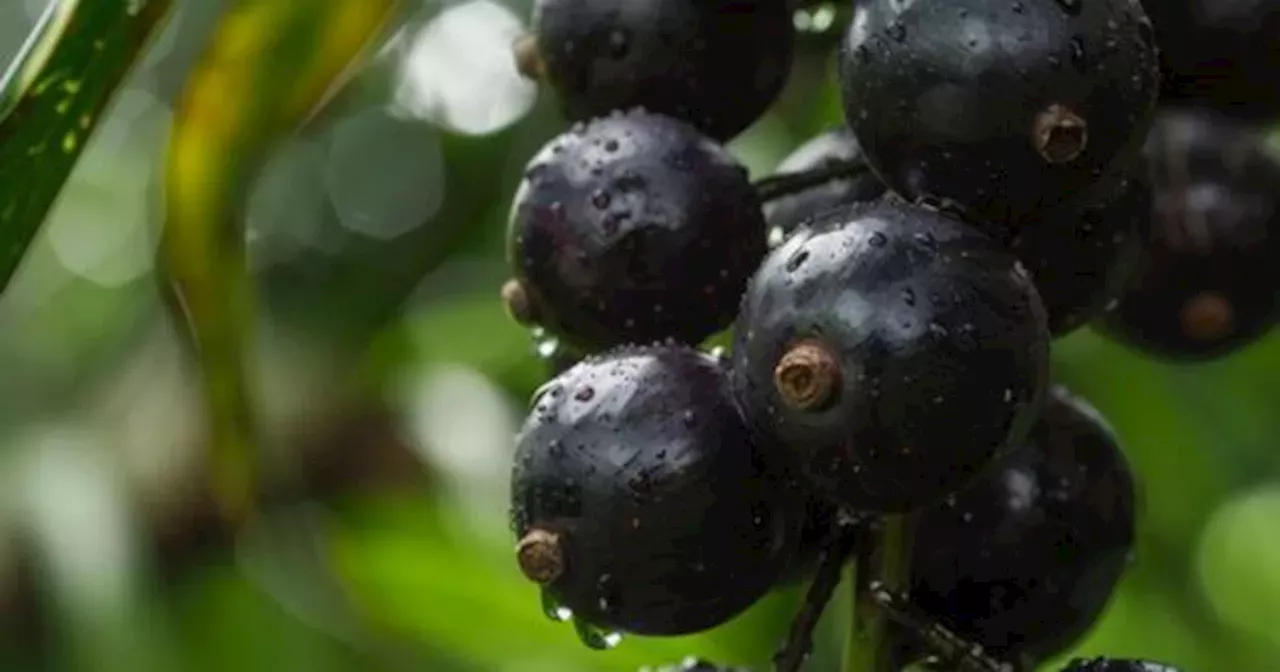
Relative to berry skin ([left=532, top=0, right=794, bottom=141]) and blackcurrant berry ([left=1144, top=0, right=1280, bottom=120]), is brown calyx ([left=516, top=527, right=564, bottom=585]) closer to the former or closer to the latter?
berry skin ([left=532, top=0, right=794, bottom=141])

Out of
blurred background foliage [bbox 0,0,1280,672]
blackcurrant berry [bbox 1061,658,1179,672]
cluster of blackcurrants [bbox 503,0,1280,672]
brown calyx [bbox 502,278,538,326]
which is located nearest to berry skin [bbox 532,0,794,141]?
cluster of blackcurrants [bbox 503,0,1280,672]

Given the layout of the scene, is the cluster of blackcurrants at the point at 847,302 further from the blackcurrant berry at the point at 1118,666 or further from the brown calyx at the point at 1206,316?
the brown calyx at the point at 1206,316

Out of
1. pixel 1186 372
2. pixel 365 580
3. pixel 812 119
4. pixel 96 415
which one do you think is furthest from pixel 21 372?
pixel 1186 372

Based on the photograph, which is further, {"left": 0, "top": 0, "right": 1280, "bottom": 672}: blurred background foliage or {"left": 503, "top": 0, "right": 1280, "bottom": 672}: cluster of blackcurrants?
{"left": 0, "top": 0, "right": 1280, "bottom": 672}: blurred background foliage

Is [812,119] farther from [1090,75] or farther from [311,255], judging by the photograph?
[1090,75]

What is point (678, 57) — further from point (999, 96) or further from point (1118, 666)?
point (1118, 666)

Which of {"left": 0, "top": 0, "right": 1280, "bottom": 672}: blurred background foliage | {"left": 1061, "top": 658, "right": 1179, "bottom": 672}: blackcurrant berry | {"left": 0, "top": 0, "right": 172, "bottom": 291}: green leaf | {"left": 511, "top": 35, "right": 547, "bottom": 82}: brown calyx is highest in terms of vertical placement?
{"left": 0, "top": 0, "right": 172, "bottom": 291}: green leaf
